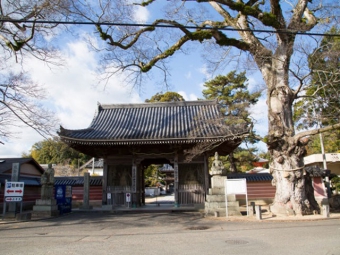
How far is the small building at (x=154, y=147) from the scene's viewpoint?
16094 millimetres

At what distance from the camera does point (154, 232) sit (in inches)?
346

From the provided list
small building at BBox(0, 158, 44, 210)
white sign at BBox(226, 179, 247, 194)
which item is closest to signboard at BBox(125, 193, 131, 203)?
white sign at BBox(226, 179, 247, 194)

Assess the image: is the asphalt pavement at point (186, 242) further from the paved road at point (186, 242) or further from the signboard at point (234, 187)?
the signboard at point (234, 187)

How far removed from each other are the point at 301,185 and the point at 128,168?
34.3 ft

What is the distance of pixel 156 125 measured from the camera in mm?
18781

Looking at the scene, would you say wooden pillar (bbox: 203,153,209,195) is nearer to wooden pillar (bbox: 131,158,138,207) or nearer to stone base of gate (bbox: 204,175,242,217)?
stone base of gate (bbox: 204,175,242,217)

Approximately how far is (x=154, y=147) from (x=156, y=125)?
1.67 m

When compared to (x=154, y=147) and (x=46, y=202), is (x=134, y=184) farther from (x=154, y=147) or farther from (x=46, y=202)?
(x=46, y=202)

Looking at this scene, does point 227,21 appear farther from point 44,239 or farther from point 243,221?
point 44,239

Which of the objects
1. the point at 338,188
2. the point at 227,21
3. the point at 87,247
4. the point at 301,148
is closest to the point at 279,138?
the point at 301,148

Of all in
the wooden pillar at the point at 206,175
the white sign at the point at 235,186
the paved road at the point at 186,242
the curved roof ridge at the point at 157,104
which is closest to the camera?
the paved road at the point at 186,242

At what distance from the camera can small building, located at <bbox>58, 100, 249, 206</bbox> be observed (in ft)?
52.8

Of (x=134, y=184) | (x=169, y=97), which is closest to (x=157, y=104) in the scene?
(x=134, y=184)

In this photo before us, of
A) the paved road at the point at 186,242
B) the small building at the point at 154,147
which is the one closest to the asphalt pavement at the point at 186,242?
the paved road at the point at 186,242
